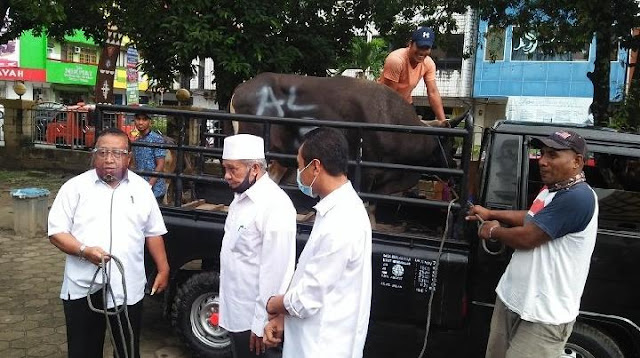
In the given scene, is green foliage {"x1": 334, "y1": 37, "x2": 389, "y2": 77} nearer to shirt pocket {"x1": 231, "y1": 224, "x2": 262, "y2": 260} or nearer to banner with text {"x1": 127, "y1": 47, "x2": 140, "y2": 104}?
banner with text {"x1": 127, "y1": 47, "x2": 140, "y2": 104}

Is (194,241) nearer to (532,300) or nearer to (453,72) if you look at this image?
(532,300)

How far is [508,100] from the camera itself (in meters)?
24.5

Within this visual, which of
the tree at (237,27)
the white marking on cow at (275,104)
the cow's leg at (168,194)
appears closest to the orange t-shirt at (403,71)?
the white marking on cow at (275,104)

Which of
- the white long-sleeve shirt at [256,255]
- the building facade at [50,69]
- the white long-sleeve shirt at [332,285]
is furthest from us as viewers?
the building facade at [50,69]

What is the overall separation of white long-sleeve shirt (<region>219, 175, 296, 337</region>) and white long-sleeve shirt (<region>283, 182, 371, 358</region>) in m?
0.24

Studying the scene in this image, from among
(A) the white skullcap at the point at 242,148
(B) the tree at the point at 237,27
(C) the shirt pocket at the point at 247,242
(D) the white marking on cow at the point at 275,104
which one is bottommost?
(C) the shirt pocket at the point at 247,242

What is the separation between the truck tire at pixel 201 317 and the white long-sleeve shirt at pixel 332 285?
5.28ft

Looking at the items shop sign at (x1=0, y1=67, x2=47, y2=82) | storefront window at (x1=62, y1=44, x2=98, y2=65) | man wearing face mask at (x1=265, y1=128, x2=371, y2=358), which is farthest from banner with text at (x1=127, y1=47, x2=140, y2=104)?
storefront window at (x1=62, y1=44, x2=98, y2=65)

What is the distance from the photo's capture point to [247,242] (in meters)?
2.58

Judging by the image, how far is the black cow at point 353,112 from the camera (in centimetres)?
416

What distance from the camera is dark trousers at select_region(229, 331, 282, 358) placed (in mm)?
2673

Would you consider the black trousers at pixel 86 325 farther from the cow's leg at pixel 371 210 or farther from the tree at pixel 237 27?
the tree at pixel 237 27

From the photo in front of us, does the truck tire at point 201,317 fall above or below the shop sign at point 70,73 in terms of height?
below

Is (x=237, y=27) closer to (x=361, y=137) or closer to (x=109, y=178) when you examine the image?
(x=361, y=137)
